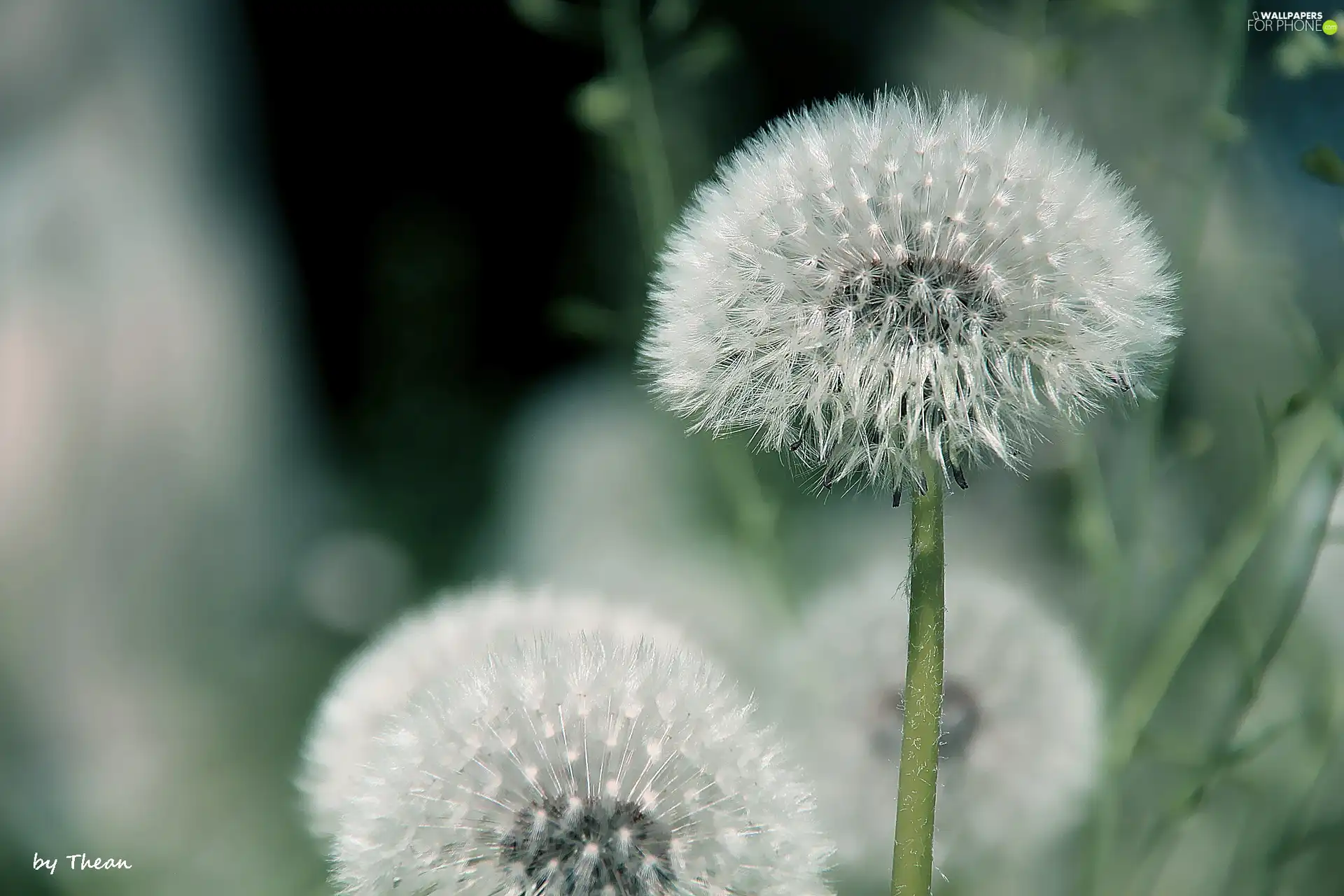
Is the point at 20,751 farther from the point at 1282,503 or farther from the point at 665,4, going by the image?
the point at 1282,503

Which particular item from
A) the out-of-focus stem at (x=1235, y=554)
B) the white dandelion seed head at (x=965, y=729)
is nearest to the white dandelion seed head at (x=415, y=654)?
the white dandelion seed head at (x=965, y=729)

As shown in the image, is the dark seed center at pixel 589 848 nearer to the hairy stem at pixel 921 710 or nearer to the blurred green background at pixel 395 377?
the hairy stem at pixel 921 710

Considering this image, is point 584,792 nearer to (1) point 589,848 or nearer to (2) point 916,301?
(1) point 589,848

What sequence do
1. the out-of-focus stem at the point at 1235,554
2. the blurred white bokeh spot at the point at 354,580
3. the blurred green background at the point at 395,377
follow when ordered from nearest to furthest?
the out-of-focus stem at the point at 1235,554, the blurred green background at the point at 395,377, the blurred white bokeh spot at the point at 354,580

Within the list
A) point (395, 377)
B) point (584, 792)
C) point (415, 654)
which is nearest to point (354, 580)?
point (395, 377)

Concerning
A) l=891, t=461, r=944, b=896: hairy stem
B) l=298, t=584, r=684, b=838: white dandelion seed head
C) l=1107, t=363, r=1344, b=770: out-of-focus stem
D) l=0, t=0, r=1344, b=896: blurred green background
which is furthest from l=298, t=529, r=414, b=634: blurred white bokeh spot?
l=891, t=461, r=944, b=896: hairy stem

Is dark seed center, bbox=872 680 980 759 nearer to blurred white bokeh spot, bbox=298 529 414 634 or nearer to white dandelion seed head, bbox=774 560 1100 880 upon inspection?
white dandelion seed head, bbox=774 560 1100 880
